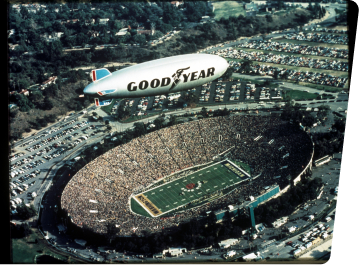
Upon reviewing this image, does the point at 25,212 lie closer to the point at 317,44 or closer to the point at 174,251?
the point at 174,251

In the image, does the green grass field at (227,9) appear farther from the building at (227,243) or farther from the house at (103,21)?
the building at (227,243)

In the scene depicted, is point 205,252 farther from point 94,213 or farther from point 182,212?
point 94,213

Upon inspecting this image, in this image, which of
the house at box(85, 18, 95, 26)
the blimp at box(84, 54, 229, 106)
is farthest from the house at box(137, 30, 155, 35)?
the blimp at box(84, 54, 229, 106)

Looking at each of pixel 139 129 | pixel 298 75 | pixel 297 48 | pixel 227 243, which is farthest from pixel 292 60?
pixel 227 243

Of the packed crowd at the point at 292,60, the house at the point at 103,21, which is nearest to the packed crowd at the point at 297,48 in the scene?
the packed crowd at the point at 292,60

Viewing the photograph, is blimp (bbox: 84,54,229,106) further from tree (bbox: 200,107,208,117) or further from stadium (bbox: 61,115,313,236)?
tree (bbox: 200,107,208,117)

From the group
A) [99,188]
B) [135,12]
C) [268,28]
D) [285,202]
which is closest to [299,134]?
[285,202]
